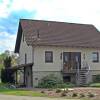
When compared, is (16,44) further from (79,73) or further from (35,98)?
(35,98)

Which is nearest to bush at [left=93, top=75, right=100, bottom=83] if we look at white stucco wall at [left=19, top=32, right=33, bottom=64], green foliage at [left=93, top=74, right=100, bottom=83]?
green foliage at [left=93, top=74, right=100, bottom=83]

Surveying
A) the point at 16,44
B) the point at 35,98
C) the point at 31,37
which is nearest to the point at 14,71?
the point at 16,44

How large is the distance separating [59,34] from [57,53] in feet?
12.1

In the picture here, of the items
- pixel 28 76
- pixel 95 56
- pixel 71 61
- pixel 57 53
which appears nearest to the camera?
pixel 57 53

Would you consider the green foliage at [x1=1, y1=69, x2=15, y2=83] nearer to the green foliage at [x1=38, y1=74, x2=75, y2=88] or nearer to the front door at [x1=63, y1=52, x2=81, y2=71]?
the green foliage at [x1=38, y1=74, x2=75, y2=88]

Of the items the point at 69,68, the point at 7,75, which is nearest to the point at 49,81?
the point at 69,68

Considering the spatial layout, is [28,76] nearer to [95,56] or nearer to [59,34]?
[59,34]

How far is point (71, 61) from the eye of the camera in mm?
46188

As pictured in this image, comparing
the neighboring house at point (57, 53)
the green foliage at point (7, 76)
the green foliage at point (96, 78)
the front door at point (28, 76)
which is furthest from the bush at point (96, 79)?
the green foliage at point (7, 76)

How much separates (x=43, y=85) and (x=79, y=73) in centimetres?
553

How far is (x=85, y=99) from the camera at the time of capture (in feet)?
83.6

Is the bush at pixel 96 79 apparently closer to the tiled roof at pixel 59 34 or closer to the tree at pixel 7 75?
the tiled roof at pixel 59 34

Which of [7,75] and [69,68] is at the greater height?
[69,68]

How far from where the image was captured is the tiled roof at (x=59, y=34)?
150 ft
